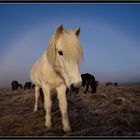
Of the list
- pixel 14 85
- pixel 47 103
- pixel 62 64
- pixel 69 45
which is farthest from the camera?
pixel 14 85

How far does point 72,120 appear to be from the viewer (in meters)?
6.68

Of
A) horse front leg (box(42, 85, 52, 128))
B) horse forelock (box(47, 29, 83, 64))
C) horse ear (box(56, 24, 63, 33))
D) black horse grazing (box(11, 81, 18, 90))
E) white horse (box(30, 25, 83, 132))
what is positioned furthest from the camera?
black horse grazing (box(11, 81, 18, 90))

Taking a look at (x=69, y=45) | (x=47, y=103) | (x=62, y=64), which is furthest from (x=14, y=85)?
(x=69, y=45)

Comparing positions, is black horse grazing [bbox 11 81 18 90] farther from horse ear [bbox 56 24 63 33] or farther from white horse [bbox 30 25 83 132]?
horse ear [bbox 56 24 63 33]

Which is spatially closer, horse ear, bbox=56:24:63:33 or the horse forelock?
the horse forelock

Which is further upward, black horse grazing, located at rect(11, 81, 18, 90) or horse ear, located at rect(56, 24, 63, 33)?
horse ear, located at rect(56, 24, 63, 33)

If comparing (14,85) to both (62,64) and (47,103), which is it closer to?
(47,103)

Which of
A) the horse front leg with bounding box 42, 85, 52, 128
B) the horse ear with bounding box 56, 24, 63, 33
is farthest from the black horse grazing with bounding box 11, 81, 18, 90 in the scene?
the horse ear with bounding box 56, 24, 63, 33

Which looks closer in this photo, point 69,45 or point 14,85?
point 69,45

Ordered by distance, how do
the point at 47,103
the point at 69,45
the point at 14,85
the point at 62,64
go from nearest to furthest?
the point at 69,45 < the point at 62,64 < the point at 47,103 < the point at 14,85

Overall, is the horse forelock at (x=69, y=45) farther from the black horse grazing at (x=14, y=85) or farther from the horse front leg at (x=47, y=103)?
the black horse grazing at (x=14, y=85)

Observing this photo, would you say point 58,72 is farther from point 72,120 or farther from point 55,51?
point 72,120

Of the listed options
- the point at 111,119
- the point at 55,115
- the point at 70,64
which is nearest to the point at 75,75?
the point at 70,64

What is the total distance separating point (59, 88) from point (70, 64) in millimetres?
1459
